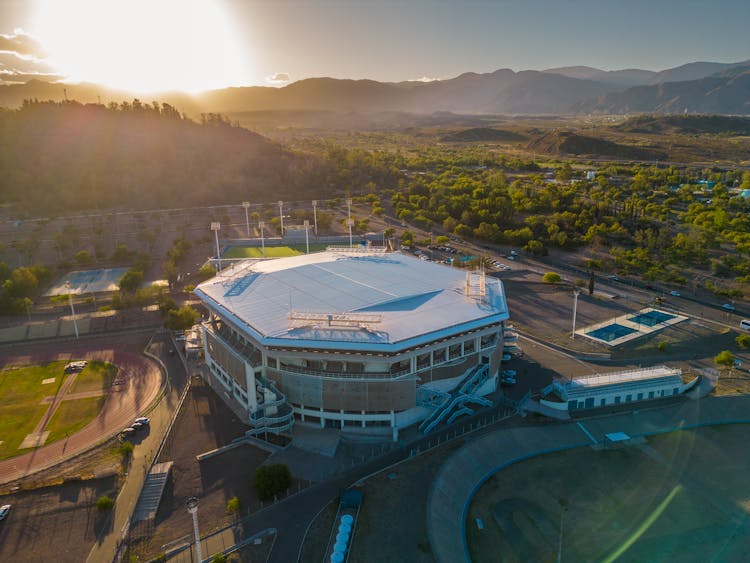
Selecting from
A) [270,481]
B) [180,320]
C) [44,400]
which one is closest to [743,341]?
[270,481]

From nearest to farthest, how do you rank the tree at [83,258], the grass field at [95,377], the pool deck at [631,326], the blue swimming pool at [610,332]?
the grass field at [95,377] < the pool deck at [631,326] < the blue swimming pool at [610,332] < the tree at [83,258]

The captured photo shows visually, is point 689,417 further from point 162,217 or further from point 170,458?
point 162,217

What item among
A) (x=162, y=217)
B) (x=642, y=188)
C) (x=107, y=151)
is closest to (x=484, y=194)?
(x=642, y=188)

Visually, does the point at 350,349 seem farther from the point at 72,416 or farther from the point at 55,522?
the point at 72,416

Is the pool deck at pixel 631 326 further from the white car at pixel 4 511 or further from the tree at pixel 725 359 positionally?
the white car at pixel 4 511

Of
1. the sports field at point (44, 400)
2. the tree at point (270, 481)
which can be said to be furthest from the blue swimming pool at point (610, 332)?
the sports field at point (44, 400)

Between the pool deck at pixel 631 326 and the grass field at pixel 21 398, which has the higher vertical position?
the pool deck at pixel 631 326
